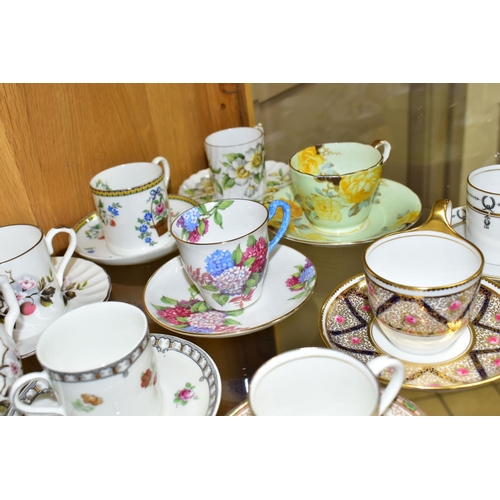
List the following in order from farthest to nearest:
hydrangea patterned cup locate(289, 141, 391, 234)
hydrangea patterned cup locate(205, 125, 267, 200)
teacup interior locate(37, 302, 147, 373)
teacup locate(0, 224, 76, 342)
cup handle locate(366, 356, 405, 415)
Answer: hydrangea patterned cup locate(205, 125, 267, 200), hydrangea patterned cup locate(289, 141, 391, 234), teacup locate(0, 224, 76, 342), teacup interior locate(37, 302, 147, 373), cup handle locate(366, 356, 405, 415)

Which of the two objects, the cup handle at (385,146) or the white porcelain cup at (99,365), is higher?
the cup handle at (385,146)

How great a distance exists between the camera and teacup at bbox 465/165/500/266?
2.08ft

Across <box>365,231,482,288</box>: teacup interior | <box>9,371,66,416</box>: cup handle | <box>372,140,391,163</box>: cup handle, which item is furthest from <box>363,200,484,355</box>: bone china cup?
<box>9,371,66,416</box>: cup handle

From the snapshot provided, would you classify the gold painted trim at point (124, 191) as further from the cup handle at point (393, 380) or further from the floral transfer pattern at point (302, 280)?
the cup handle at point (393, 380)

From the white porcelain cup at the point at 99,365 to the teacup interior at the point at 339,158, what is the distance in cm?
40

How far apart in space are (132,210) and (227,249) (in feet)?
0.70

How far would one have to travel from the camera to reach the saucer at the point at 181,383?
1.75 ft

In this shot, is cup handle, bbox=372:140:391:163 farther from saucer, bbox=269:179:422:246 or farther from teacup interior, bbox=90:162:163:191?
teacup interior, bbox=90:162:163:191

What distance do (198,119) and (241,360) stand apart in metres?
0.56

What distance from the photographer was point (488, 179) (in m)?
0.70

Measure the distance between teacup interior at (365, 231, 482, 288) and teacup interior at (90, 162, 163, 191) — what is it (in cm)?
37

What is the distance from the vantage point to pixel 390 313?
0.54 m

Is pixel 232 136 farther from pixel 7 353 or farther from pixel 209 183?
pixel 7 353

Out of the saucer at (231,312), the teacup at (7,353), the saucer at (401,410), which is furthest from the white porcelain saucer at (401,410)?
the teacup at (7,353)
